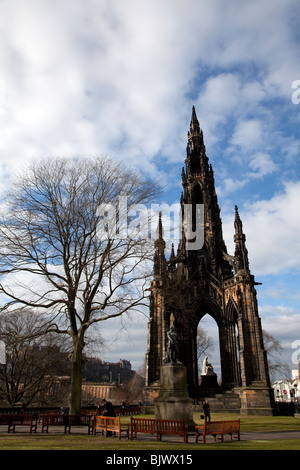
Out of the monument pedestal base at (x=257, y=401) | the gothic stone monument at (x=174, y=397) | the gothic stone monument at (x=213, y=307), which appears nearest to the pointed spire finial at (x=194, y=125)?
the gothic stone monument at (x=213, y=307)

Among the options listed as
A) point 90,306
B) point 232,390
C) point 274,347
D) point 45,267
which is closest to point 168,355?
point 90,306

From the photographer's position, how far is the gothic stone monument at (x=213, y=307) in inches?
990

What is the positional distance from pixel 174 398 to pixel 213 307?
19644 mm

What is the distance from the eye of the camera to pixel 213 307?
104 feet

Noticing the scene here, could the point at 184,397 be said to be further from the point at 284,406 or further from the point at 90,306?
the point at 284,406

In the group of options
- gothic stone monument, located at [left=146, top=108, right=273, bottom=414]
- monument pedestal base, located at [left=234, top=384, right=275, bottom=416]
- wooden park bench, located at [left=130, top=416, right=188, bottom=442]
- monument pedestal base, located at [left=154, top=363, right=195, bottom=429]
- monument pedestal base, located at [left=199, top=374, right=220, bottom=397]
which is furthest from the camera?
monument pedestal base, located at [left=199, top=374, right=220, bottom=397]

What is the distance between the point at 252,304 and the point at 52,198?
61.5 ft

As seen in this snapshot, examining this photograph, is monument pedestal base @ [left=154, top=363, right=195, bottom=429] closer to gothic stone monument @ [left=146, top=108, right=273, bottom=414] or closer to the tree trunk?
the tree trunk

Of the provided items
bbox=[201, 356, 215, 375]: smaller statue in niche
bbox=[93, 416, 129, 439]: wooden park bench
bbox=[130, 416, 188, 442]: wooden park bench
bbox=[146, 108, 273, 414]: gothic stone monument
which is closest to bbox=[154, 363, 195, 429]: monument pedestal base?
bbox=[93, 416, 129, 439]: wooden park bench

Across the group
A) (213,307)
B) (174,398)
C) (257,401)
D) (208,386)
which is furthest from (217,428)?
(213,307)

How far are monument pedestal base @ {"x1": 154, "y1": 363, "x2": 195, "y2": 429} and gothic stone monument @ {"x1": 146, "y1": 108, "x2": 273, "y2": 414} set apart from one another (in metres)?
4.36

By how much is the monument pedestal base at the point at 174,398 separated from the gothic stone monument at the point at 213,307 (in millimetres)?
4358

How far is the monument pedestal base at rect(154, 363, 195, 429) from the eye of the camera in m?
12.6

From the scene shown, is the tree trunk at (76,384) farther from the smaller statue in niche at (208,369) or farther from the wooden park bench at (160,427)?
the smaller statue in niche at (208,369)
